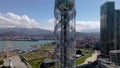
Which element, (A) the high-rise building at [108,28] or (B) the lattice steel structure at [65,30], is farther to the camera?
(A) the high-rise building at [108,28]

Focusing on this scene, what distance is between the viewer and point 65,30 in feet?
72.3

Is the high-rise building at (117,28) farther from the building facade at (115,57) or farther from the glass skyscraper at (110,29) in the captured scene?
the building facade at (115,57)

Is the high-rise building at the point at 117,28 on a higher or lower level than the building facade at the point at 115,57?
higher

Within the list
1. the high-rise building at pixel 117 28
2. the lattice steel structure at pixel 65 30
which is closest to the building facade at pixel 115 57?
the high-rise building at pixel 117 28

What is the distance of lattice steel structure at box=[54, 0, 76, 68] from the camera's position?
21797 millimetres

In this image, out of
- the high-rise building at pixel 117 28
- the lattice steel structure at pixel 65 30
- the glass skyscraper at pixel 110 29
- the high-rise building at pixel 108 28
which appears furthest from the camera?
the high-rise building at pixel 108 28

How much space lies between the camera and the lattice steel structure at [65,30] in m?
21.8

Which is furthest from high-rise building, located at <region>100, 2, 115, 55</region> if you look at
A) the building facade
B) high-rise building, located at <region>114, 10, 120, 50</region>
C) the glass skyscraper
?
the building facade

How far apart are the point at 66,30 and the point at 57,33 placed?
0.94m

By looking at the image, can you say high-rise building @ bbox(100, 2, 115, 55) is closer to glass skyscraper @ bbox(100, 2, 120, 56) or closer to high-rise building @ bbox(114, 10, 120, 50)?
glass skyscraper @ bbox(100, 2, 120, 56)

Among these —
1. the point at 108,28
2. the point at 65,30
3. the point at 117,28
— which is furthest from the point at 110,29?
the point at 65,30

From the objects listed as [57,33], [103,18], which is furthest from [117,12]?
[57,33]

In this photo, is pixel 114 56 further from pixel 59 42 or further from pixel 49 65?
pixel 59 42

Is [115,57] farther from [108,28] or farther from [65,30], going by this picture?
[65,30]
